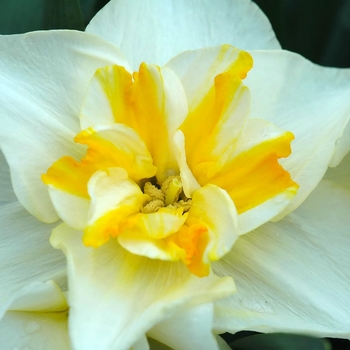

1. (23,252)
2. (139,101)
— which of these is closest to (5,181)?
(23,252)

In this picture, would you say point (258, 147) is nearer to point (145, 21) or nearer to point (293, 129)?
point (293, 129)

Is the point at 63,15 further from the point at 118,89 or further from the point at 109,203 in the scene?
the point at 109,203

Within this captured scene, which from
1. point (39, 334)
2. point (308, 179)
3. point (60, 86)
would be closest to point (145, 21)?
point (60, 86)

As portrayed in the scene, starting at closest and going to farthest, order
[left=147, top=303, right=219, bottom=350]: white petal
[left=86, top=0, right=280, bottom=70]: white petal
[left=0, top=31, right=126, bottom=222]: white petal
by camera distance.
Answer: [left=147, top=303, right=219, bottom=350]: white petal
[left=0, top=31, right=126, bottom=222]: white petal
[left=86, top=0, right=280, bottom=70]: white petal

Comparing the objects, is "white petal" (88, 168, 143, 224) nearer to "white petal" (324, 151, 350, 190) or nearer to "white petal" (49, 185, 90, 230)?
"white petal" (49, 185, 90, 230)

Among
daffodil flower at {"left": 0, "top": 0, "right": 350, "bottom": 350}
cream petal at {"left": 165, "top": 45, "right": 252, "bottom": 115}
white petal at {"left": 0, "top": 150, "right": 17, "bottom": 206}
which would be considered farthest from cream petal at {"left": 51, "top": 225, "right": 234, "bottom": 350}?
cream petal at {"left": 165, "top": 45, "right": 252, "bottom": 115}
